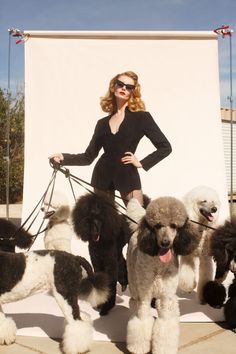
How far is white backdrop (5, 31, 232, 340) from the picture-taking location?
6.82m

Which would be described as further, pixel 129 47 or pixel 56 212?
pixel 129 47

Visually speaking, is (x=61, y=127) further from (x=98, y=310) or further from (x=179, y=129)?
(x=98, y=310)

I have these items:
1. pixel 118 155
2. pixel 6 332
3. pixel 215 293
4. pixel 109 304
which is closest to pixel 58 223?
pixel 109 304

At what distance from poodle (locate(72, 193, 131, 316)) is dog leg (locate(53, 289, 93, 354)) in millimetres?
842

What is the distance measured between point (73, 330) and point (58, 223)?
4.86ft

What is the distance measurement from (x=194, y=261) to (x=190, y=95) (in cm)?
332

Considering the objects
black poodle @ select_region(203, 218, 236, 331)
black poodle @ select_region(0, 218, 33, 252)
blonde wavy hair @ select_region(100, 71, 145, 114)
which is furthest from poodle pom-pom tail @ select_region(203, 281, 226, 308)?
blonde wavy hair @ select_region(100, 71, 145, 114)

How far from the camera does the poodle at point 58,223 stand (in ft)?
14.9

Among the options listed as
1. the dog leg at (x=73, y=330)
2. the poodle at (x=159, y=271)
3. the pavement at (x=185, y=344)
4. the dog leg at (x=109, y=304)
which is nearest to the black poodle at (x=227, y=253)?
the pavement at (x=185, y=344)

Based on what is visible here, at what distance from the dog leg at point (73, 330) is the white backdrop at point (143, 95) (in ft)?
11.0

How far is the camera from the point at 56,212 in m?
4.59

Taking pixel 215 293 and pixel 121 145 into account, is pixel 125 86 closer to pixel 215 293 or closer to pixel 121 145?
pixel 121 145

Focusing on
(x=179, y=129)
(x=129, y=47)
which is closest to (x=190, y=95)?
(x=179, y=129)

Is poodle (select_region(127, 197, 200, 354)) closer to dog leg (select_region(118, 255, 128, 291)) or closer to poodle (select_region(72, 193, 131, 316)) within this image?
poodle (select_region(72, 193, 131, 316))
